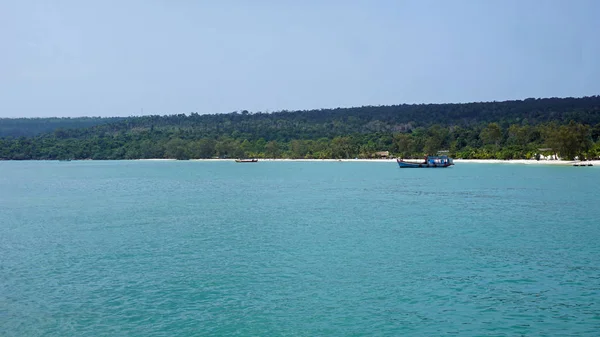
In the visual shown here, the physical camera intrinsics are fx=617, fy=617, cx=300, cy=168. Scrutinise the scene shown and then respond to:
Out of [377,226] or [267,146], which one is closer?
[377,226]

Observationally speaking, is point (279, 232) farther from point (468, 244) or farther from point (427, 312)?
point (427, 312)

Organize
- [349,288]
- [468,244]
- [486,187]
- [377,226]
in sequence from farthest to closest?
[486,187] → [377,226] → [468,244] → [349,288]

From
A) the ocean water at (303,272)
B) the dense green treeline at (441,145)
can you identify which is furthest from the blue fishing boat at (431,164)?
the ocean water at (303,272)

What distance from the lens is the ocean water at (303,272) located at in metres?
14.6

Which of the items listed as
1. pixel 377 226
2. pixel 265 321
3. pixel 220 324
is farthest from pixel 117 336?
pixel 377 226

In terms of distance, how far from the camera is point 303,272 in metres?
20.0

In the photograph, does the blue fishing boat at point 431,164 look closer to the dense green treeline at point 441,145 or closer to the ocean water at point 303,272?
the dense green treeline at point 441,145

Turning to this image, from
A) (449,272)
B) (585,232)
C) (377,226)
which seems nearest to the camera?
(449,272)

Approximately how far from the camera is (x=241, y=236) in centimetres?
2811

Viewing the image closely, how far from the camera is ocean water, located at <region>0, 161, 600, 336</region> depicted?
1459cm

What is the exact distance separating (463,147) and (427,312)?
14542cm

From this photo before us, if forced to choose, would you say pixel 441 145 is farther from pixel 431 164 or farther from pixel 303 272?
pixel 303 272

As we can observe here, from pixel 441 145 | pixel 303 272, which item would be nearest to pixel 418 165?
pixel 441 145

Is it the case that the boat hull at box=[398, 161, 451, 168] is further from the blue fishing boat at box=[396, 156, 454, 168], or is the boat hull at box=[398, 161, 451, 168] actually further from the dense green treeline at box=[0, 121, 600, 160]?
the dense green treeline at box=[0, 121, 600, 160]
